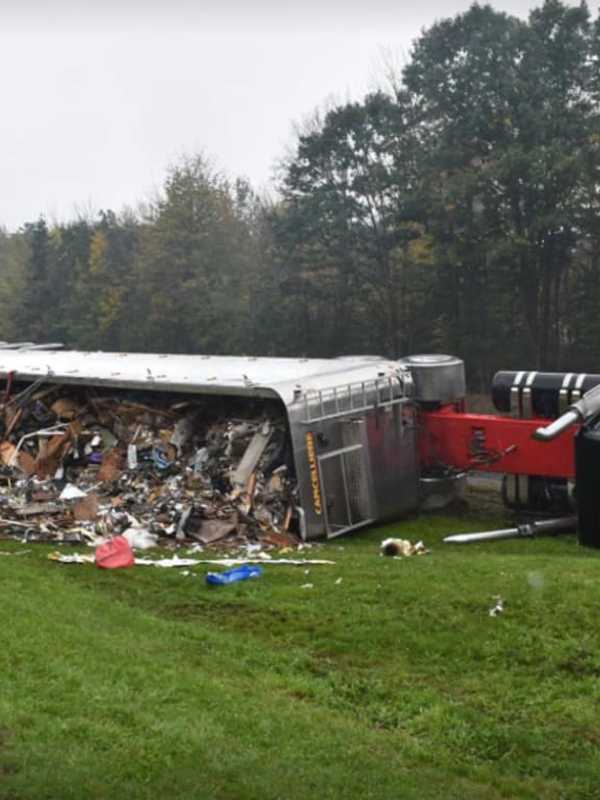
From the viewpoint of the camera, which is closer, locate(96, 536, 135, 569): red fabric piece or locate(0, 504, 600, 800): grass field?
locate(0, 504, 600, 800): grass field

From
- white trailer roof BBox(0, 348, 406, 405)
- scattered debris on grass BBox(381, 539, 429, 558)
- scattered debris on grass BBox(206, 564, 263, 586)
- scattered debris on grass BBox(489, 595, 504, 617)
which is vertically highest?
white trailer roof BBox(0, 348, 406, 405)

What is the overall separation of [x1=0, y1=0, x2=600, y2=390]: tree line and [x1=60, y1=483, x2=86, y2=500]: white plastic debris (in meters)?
16.7

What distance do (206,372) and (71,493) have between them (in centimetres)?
333

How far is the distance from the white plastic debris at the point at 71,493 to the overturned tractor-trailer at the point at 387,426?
6.84ft

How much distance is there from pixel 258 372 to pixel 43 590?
7429 millimetres

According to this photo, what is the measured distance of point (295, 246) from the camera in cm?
4062

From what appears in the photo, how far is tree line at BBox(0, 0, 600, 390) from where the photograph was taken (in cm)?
3272

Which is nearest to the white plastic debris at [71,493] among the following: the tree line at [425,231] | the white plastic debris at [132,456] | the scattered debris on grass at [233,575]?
the white plastic debris at [132,456]

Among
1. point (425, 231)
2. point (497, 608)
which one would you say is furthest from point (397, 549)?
point (425, 231)

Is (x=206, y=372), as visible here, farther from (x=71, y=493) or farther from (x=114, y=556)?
(x=114, y=556)

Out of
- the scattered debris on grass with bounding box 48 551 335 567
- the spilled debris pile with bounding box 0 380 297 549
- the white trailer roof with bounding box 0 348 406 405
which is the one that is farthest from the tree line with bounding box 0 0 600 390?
the scattered debris on grass with bounding box 48 551 335 567

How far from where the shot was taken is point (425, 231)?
37.2 metres

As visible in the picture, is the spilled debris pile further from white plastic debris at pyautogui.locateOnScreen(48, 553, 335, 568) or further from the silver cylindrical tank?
the silver cylindrical tank

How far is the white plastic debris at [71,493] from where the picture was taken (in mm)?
15906
